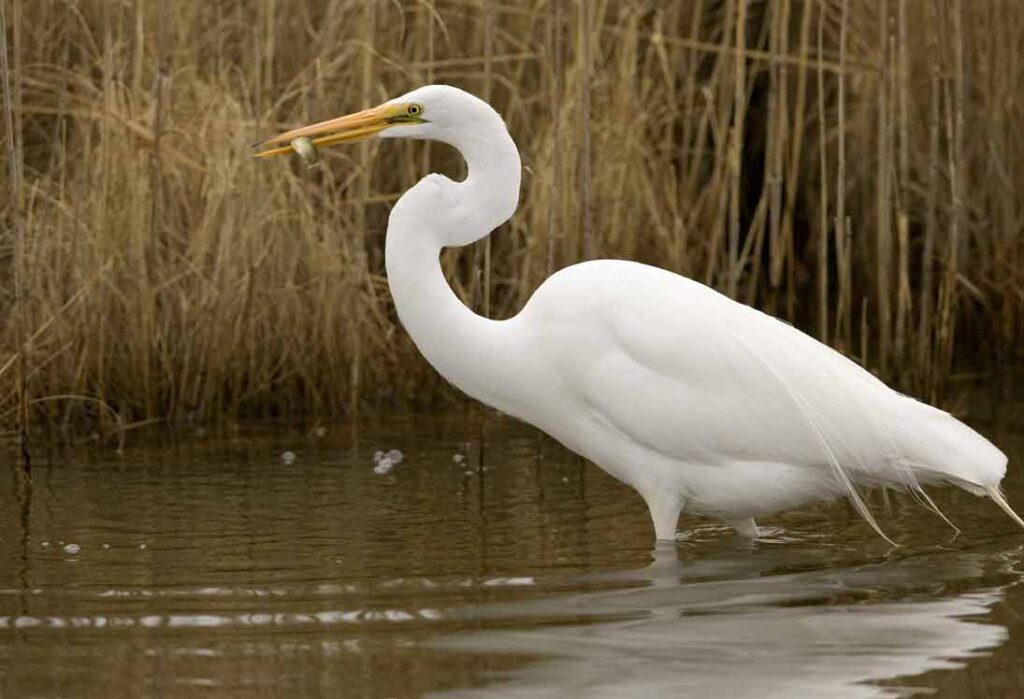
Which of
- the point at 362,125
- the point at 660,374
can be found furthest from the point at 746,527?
the point at 362,125

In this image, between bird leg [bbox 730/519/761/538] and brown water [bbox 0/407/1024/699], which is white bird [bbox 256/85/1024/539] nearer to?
bird leg [bbox 730/519/761/538]

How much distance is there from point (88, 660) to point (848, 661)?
164cm

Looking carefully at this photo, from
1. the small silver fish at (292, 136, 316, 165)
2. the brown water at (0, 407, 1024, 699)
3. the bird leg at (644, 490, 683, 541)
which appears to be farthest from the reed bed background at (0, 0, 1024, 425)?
the bird leg at (644, 490, 683, 541)

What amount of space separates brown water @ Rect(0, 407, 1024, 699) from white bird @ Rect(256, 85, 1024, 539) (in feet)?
0.81

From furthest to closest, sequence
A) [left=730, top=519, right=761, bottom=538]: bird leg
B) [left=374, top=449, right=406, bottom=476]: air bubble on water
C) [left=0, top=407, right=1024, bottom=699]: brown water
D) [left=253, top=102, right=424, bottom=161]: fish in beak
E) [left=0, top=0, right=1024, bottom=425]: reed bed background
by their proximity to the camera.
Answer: [left=0, top=0, right=1024, bottom=425]: reed bed background
[left=374, top=449, right=406, bottom=476]: air bubble on water
[left=730, top=519, right=761, bottom=538]: bird leg
[left=253, top=102, right=424, bottom=161]: fish in beak
[left=0, top=407, right=1024, bottom=699]: brown water

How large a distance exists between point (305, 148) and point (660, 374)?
44.7 inches

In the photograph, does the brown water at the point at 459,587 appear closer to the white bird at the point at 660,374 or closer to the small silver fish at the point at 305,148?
the white bird at the point at 660,374

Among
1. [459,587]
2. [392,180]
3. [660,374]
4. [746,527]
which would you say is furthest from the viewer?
[392,180]

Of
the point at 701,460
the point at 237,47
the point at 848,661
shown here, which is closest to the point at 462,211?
the point at 701,460

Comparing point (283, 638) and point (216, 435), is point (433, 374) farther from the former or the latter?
point (283, 638)

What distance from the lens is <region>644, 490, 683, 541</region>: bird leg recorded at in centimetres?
509

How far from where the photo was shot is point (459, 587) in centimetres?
475

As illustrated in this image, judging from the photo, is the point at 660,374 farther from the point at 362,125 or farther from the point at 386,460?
the point at 386,460

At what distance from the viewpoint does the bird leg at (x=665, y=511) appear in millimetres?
5090
